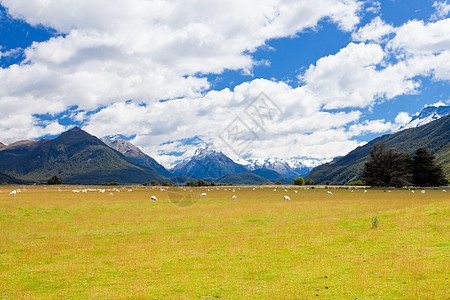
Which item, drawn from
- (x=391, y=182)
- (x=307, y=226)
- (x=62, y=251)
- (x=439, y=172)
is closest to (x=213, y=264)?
(x=62, y=251)

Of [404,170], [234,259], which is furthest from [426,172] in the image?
[234,259]

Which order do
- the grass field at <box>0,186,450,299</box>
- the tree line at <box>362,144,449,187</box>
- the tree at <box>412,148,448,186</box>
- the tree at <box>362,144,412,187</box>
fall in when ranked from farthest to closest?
the tree at <box>412,148,448,186</box> < the tree line at <box>362,144,449,187</box> < the tree at <box>362,144,412,187</box> < the grass field at <box>0,186,450,299</box>

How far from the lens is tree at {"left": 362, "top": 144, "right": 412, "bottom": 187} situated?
10006 cm

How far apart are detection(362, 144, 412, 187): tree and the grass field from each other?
81084 millimetres

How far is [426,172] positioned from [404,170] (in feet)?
26.5

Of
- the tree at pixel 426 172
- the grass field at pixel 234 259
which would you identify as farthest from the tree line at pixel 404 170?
the grass field at pixel 234 259

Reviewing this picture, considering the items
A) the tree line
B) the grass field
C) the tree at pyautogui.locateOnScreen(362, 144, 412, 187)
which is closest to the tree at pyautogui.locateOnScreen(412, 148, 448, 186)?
the tree line

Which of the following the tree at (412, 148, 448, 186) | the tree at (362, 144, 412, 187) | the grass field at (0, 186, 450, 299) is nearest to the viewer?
the grass field at (0, 186, 450, 299)

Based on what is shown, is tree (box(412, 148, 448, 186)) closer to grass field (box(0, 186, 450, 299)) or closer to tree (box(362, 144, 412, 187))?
tree (box(362, 144, 412, 187))

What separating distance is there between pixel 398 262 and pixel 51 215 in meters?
38.3

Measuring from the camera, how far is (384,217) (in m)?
29.3

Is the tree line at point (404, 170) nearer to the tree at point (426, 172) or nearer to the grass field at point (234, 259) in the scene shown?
the tree at point (426, 172)

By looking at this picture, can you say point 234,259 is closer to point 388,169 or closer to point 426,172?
point 388,169

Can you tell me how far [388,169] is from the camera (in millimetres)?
105000
